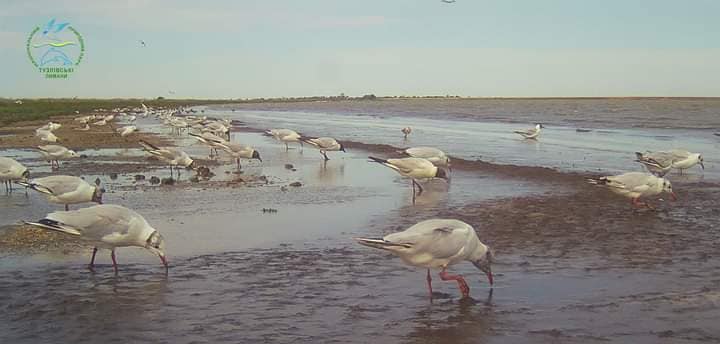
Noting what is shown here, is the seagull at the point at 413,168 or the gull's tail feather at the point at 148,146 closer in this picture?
the seagull at the point at 413,168

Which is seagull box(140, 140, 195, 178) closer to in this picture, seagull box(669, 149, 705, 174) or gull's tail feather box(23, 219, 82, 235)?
gull's tail feather box(23, 219, 82, 235)

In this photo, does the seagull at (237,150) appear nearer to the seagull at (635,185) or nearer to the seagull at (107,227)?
the seagull at (635,185)

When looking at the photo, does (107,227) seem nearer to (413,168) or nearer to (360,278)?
(360,278)

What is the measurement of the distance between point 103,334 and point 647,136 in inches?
1460

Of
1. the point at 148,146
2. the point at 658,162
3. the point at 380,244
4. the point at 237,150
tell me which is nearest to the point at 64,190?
the point at 380,244

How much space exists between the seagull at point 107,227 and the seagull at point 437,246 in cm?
345

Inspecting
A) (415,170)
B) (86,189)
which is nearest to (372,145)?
(415,170)

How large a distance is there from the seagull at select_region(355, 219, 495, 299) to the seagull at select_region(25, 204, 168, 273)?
3.45 metres

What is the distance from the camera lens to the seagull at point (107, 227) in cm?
930

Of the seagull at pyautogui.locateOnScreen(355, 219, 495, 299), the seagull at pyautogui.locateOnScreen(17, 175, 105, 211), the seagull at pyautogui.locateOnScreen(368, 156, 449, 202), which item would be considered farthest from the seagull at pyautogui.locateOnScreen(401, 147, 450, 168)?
the seagull at pyautogui.locateOnScreen(355, 219, 495, 299)

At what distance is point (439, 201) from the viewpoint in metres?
16.3

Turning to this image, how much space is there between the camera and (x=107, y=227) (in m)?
9.49

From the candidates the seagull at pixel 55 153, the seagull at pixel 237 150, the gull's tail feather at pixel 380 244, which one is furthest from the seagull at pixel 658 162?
the seagull at pixel 55 153

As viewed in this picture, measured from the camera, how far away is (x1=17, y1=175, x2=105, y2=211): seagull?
40.7 feet
